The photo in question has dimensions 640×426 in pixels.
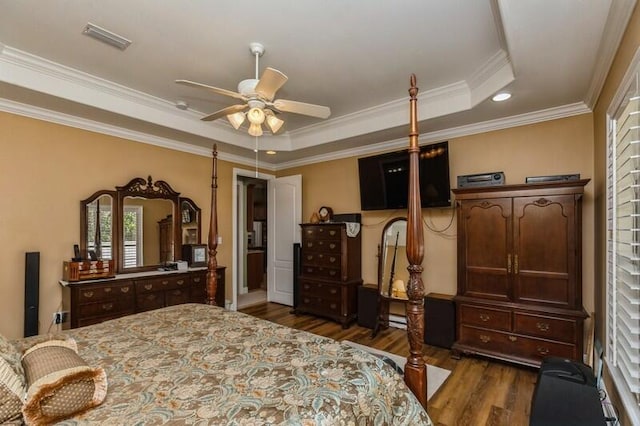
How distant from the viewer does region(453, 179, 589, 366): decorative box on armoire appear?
2.85 m

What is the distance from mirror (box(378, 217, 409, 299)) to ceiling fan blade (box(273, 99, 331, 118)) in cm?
217

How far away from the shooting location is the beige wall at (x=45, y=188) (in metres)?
3.04

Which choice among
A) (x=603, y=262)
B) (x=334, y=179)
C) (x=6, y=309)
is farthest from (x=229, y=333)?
(x=334, y=179)

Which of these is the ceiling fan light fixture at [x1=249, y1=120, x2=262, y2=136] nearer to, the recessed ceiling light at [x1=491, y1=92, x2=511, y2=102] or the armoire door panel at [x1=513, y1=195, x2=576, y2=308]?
the recessed ceiling light at [x1=491, y1=92, x2=511, y2=102]

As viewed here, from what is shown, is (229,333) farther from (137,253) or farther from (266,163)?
(266,163)

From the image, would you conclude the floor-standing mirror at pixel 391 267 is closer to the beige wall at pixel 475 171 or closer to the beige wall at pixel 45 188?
the beige wall at pixel 475 171

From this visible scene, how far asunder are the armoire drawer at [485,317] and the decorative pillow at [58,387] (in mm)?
3158

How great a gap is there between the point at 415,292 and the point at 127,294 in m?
3.15

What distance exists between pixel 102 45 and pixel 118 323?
2.16 meters

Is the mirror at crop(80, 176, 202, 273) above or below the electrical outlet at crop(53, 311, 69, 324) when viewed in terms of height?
above

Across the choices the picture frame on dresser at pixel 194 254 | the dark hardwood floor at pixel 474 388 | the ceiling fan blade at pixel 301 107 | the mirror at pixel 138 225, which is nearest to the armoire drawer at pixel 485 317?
the dark hardwood floor at pixel 474 388

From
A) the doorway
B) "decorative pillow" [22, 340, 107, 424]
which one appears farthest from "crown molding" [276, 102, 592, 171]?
"decorative pillow" [22, 340, 107, 424]

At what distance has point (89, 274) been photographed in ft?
10.8

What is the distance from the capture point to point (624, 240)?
196 cm
